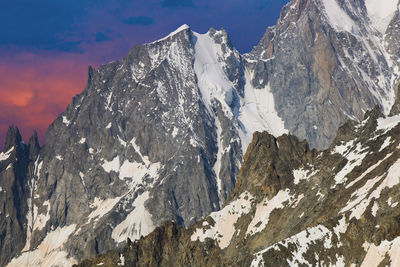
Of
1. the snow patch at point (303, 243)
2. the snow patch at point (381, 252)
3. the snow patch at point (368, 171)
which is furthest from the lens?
the snow patch at point (368, 171)

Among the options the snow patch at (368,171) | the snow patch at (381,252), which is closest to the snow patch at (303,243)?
the snow patch at (381,252)

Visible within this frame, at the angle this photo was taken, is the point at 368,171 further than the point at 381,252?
Yes

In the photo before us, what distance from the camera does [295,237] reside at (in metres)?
166

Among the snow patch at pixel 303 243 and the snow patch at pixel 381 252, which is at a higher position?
the snow patch at pixel 303 243

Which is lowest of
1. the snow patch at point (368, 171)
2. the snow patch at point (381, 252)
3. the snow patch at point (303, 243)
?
the snow patch at point (381, 252)

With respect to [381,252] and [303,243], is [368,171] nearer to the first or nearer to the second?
[303,243]

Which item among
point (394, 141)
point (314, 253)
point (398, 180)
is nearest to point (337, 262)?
point (314, 253)

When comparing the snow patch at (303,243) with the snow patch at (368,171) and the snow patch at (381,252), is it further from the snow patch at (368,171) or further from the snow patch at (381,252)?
the snow patch at (368,171)

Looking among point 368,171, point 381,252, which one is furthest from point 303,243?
point 368,171

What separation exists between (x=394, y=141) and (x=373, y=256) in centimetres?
6171

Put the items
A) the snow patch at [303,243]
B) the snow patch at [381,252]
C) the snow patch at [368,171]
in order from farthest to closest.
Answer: the snow patch at [368,171]
the snow patch at [303,243]
the snow patch at [381,252]

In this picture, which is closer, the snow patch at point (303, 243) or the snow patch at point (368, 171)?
the snow patch at point (303, 243)

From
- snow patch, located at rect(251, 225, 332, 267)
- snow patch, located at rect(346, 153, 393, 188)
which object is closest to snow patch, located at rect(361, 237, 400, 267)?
snow patch, located at rect(251, 225, 332, 267)

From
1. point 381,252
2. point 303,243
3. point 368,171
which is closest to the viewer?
point 381,252
